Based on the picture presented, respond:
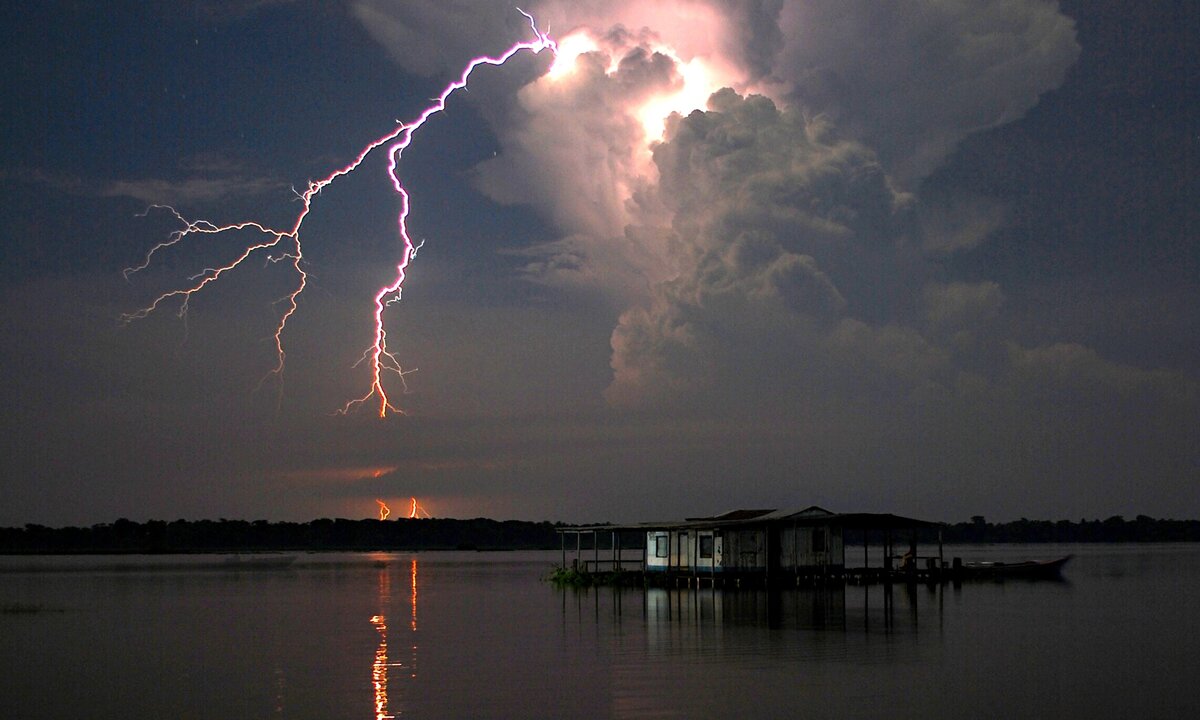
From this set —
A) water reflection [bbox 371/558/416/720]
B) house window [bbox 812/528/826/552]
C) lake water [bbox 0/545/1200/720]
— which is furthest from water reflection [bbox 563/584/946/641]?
water reflection [bbox 371/558/416/720]

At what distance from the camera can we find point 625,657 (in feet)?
97.9

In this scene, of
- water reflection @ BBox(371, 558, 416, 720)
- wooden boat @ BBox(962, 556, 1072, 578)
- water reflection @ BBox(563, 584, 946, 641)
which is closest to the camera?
water reflection @ BBox(371, 558, 416, 720)

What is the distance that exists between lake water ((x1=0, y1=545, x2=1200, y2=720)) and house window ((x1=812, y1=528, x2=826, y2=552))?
3.76m

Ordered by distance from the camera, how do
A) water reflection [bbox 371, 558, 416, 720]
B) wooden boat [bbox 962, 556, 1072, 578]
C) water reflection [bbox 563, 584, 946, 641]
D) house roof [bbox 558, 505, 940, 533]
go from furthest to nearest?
wooden boat [bbox 962, 556, 1072, 578]
house roof [bbox 558, 505, 940, 533]
water reflection [bbox 563, 584, 946, 641]
water reflection [bbox 371, 558, 416, 720]

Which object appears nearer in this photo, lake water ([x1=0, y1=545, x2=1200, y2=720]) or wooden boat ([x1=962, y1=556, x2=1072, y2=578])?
lake water ([x1=0, y1=545, x2=1200, y2=720])

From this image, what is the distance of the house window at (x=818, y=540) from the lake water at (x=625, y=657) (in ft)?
12.3

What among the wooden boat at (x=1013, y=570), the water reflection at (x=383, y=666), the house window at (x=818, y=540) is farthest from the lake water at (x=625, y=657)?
the wooden boat at (x=1013, y=570)

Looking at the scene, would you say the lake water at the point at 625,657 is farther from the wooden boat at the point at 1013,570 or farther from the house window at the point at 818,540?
the wooden boat at the point at 1013,570

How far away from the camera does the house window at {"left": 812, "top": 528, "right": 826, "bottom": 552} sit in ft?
194

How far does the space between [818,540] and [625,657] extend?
3146cm

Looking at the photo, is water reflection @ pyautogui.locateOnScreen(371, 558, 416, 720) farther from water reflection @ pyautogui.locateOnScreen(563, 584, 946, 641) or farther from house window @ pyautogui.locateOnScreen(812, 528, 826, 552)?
house window @ pyautogui.locateOnScreen(812, 528, 826, 552)

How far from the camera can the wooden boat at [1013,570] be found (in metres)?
66.6

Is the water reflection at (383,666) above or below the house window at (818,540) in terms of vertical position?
below

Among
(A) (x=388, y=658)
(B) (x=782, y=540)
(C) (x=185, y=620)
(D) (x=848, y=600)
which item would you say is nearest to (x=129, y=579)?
(C) (x=185, y=620)
